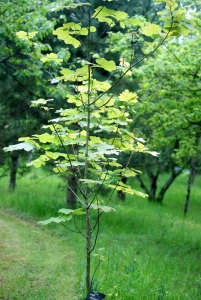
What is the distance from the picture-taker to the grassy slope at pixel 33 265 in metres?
4.86

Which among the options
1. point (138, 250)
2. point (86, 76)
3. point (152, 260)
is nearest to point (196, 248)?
point (138, 250)

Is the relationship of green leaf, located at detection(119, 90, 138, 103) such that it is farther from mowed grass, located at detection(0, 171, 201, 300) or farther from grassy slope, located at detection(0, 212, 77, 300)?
grassy slope, located at detection(0, 212, 77, 300)

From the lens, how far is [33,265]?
5.86 m

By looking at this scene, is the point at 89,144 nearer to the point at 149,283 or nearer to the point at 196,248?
the point at 149,283

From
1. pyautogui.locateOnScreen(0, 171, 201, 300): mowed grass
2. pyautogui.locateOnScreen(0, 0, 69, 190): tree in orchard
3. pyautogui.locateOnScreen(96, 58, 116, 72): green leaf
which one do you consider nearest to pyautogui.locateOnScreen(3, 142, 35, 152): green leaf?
pyautogui.locateOnScreen(96, 58, 116, 72): green leaf

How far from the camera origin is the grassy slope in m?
4.86

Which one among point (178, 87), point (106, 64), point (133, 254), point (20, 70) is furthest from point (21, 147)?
point (178, 87)

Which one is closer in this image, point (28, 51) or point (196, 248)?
point (28, 51)

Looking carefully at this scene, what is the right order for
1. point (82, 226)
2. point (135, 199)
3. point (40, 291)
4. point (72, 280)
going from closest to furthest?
point (40, 291), point (72, 280), point (82, 226), point (135, 199)

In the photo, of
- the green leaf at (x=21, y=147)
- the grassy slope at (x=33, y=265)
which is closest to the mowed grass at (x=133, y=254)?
the grassy slope at (x=33, y=265)

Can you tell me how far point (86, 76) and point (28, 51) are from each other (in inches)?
169

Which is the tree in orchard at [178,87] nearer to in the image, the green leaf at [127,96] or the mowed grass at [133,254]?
the mowed grass at [133,254]

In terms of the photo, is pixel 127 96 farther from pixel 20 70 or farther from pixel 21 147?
pixel 20 70

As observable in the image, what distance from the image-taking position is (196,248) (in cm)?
772
